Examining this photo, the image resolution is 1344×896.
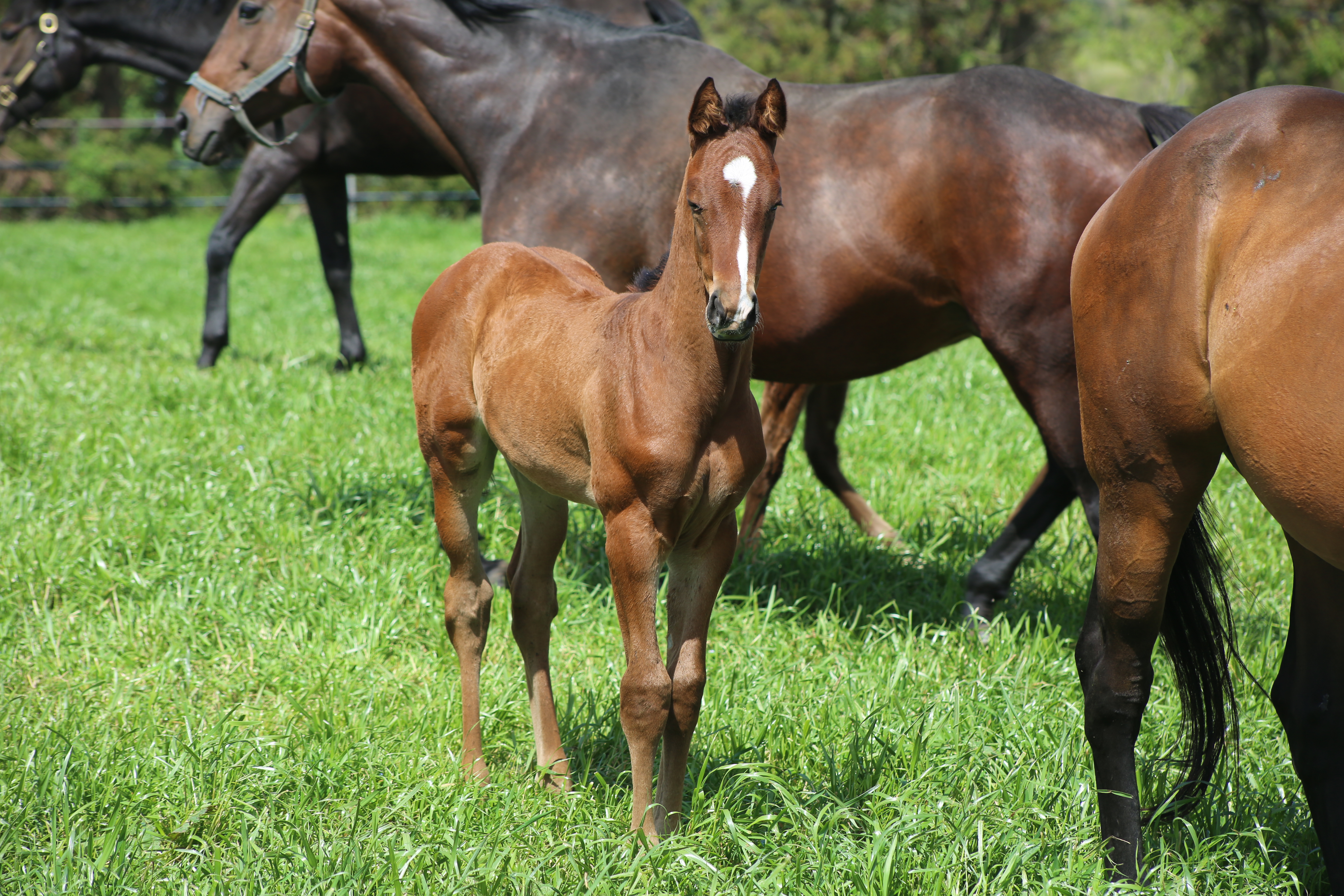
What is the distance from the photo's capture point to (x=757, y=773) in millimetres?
2334

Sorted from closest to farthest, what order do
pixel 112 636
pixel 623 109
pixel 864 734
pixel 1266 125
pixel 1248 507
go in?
pixel 1266 125 < pixel 864 734 < pixel 112 636 < pixel 623 109 < pixel 1248 507

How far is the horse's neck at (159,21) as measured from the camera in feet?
22.0

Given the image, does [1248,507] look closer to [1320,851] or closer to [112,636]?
[1320,851]

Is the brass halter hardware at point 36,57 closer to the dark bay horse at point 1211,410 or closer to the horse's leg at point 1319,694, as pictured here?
the dark bay horse at point 1211,410

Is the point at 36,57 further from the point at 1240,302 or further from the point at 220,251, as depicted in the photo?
the point at 1240,302

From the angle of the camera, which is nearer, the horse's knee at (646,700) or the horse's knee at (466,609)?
the horse's knee at (646,700)

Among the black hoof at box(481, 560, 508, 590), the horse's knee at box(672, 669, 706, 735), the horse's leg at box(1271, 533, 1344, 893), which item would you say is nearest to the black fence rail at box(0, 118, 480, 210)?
the black hoof at box(481, 560, 508, 590)

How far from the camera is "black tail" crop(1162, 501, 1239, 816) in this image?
8.00 feet

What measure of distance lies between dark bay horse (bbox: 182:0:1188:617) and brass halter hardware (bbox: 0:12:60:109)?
12.0ft

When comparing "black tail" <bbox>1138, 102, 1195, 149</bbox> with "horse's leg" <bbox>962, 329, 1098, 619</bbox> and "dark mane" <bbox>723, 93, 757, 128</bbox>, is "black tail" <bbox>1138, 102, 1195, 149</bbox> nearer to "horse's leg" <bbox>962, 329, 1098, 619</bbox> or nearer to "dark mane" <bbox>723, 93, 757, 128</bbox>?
"horse's leg" <bbox>962, 329, 1098, 619</bbox>

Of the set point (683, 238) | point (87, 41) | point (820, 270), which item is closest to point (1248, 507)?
point (820, 270)

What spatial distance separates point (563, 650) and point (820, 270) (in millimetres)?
1437

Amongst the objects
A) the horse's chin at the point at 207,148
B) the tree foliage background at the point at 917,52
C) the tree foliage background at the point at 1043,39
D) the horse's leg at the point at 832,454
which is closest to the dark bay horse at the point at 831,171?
the horse's chin at the point at 207,148

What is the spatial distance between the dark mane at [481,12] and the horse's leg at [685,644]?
8.05 ft
